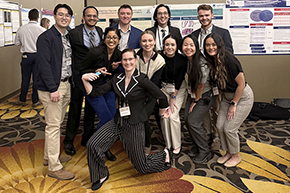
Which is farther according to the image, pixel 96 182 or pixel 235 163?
pixel 235 163

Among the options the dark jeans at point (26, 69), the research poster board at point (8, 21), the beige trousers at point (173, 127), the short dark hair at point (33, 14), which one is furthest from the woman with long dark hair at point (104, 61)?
the research poster board at point (8, 21)

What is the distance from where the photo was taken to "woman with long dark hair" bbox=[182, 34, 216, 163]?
291cm

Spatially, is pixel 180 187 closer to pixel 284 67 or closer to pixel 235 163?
pixel 235 163

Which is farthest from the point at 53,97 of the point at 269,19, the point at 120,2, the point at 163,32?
the point at 269,19

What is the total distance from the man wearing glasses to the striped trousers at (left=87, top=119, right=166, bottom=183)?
38 centimetres

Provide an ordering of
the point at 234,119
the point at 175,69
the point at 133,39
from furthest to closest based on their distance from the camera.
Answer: the point at 133,39 < the point at 175,69 < the point at 234,119

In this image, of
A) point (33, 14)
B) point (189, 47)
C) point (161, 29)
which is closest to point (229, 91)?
point (189, 47)

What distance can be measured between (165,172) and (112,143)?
655mm

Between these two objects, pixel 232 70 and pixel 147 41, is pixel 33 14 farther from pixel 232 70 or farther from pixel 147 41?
pixel 232 70

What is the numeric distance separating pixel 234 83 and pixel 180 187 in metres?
1.17

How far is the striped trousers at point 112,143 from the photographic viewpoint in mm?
2455

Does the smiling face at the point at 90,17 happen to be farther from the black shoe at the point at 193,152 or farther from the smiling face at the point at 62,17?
→ the black shoe at the point at 193,152

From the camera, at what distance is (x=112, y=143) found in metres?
2.60

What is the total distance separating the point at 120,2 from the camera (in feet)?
15.5
